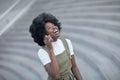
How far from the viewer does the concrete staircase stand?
14.9ft

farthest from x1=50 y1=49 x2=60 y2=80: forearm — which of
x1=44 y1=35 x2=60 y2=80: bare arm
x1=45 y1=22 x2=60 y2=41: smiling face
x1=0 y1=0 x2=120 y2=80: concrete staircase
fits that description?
x1=0 y1=0 x2=120 y2=80: concrete staircase

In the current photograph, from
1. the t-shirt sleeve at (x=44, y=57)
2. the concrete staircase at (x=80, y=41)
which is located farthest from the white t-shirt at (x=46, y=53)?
the concrete staircase at (x=80, y=41)

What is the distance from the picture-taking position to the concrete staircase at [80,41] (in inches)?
179

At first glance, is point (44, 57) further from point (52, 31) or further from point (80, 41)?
point (80, 41)

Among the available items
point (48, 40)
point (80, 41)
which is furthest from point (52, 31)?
point (80, 41)

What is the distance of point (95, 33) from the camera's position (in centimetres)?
545

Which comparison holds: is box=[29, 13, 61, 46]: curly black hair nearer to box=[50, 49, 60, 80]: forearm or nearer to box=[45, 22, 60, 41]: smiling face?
box=[45, 22, 60, 41]: smiling face

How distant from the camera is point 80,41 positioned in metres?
5.59

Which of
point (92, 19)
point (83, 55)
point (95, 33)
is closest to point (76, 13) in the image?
point (92, 19)

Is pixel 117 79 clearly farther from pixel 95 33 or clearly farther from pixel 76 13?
pixel 76 13

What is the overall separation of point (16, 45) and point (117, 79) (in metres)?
3.78

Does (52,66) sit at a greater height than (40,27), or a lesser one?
lesser

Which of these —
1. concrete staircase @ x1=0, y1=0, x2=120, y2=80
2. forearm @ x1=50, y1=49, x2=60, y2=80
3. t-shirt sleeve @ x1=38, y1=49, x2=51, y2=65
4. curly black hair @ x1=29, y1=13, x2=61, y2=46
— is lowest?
concrete staircase @ x1=0, y1=0, x2=120, y2=80

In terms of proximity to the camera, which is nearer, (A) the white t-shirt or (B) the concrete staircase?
(A) the white t-shirt
